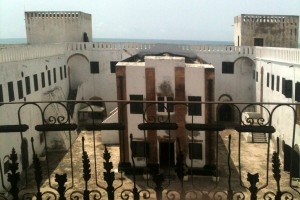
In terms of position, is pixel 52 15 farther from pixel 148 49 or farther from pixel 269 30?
pixel 269 30

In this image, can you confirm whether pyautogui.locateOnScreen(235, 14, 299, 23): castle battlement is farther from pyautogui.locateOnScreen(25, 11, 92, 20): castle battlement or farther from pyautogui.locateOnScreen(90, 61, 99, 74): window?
pyautogui.locateOnScreen(25, 11, 92, 20): castle battlement

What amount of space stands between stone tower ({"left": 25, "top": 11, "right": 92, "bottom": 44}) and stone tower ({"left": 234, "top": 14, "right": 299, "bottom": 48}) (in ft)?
55.9

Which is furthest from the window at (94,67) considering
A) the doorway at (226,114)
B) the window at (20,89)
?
the doorway at (226,114)

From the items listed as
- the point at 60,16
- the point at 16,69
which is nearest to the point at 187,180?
the point at 16,69

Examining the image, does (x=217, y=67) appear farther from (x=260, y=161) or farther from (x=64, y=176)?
(x=64, y=176)

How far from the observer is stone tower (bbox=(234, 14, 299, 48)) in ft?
96.3

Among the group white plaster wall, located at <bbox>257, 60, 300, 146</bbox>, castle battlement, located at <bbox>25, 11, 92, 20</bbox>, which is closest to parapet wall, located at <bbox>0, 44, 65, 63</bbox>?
castle battlement, located at <bbox>25, 11, 92, 20</bbox>

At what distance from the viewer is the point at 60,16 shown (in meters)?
31.8

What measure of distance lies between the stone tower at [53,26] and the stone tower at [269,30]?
1705 centimetres

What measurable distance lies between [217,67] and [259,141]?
336 inches

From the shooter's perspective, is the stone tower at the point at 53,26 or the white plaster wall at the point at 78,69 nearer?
the white plaster wall at the point at 78,69

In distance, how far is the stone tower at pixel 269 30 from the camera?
2934cm

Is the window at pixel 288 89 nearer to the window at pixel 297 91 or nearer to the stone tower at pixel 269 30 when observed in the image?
the window at pixel 297 91

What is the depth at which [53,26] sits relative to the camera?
105ft
